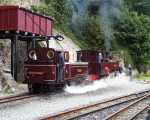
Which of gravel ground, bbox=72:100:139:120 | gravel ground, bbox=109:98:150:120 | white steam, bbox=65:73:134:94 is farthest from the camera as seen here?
white steam, bbox=65:73:134:94

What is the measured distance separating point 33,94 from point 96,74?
888 cm

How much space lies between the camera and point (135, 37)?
5616cm

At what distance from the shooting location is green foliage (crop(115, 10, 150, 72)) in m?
55.9

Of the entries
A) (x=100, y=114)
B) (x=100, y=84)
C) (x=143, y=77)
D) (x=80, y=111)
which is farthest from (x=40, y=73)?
(x=143, y=77)

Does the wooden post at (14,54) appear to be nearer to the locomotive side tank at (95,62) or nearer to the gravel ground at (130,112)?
the locomotive side tank at (95,62)

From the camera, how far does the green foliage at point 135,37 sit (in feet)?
183

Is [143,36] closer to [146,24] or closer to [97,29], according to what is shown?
[146,24]

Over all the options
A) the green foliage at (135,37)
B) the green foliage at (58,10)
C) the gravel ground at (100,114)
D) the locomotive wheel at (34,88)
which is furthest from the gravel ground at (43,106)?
the green foliage at (135,37)

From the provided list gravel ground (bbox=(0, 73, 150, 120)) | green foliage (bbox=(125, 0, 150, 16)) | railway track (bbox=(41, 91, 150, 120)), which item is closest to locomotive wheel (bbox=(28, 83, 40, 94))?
gravel ground (bbox=(0, 73, 150, 120))

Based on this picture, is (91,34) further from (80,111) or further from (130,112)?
(80,111)

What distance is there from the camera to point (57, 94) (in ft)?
84.8

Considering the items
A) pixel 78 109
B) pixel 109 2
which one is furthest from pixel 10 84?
pixel 109 2

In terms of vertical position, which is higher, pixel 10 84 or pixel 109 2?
pixel 109 2

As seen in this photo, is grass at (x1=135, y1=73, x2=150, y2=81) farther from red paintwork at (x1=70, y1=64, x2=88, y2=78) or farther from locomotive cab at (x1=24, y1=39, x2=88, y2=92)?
locomotive cab at (x1=24, y1=39, x2=88, y2=92)
